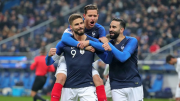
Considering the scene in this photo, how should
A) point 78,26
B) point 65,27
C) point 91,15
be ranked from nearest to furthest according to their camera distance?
point 78,26
point 91,15
point 65,27

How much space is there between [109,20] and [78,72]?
14190 millimetres

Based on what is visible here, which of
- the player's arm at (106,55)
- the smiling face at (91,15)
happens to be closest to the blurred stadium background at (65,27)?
the smiling face at (91,15)

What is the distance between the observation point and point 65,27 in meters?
20.4

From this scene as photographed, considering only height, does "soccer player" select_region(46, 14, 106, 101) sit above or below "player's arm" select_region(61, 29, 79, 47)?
below

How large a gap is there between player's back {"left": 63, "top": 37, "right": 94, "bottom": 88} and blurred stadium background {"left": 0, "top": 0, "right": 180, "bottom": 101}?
31.4 feet

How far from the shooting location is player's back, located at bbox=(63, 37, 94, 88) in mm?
5969

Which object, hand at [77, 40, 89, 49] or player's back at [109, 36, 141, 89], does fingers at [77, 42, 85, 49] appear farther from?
player's back at [109, 36, 141, 89]

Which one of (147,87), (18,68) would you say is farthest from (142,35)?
(18,68)

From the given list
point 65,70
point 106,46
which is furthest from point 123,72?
point 65,70

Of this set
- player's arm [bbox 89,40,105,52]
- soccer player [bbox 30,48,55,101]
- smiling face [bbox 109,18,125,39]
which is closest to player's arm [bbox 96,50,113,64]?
player's arm [bbox 89,40,105,52]

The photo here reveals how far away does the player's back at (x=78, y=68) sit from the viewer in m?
5.97

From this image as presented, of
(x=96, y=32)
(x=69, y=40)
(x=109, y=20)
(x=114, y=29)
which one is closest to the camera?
(x=69, y=40)

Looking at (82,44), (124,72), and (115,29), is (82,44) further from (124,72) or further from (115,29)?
(124,72)

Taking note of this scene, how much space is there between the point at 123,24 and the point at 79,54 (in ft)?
3.81
